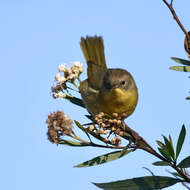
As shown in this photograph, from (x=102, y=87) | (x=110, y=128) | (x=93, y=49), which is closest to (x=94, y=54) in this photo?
(x=93, y=49)

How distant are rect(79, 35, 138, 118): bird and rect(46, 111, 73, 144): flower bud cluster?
0.96 m

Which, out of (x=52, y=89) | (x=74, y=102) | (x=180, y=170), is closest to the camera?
(x=180, y=170)

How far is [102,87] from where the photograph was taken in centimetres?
425

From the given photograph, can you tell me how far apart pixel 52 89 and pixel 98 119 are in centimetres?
89

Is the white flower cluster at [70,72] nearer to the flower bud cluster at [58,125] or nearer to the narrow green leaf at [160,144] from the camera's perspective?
the flower bud cluster at [58,125]

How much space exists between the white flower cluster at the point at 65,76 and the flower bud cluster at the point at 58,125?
668 mm

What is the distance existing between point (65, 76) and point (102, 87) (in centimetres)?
98

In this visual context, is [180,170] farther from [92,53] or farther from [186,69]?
[92,53]

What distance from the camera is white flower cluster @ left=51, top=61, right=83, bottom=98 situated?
3287 millimetres

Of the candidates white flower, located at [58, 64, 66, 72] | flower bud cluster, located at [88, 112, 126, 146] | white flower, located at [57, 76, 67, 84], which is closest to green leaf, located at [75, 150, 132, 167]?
flower bud cluster, located at [88, 112, 126, 146]

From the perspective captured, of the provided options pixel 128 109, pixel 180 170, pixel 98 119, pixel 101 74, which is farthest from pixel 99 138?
pixel 101 74

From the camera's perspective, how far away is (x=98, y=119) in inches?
103

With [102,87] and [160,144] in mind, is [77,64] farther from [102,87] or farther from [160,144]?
[160,144]

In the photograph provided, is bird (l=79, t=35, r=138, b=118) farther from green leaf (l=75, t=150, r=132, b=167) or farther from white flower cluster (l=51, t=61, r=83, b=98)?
green leaf (l=75, t=150, r=132, b=167)
